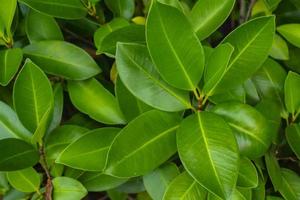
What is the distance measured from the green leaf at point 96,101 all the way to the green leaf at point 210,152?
0.51 ft

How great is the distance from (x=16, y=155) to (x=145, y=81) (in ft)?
0.84

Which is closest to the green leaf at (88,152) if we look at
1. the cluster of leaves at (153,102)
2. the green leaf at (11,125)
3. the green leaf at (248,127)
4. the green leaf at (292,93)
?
the cluster of leaves at (153,102)

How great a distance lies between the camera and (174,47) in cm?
70

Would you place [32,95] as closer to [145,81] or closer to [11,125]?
[11,125]

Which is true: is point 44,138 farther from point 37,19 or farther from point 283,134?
point 283,134

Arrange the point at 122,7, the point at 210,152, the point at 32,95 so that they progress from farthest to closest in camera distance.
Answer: the point at 122,7 → the point at 32,95 → the point at 210,152

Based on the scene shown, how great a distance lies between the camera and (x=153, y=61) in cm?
70

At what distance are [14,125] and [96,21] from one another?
26 centimetres

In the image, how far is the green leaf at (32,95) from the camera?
0.75 meters

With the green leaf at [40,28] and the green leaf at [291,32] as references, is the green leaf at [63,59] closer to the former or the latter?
the green leaf at [40,28]

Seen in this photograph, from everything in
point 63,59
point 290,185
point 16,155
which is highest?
point 63,59

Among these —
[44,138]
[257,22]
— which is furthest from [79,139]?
[257,22]

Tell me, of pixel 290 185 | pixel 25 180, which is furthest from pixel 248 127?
pixel 25 180

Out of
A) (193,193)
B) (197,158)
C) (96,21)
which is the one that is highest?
(96,21)
